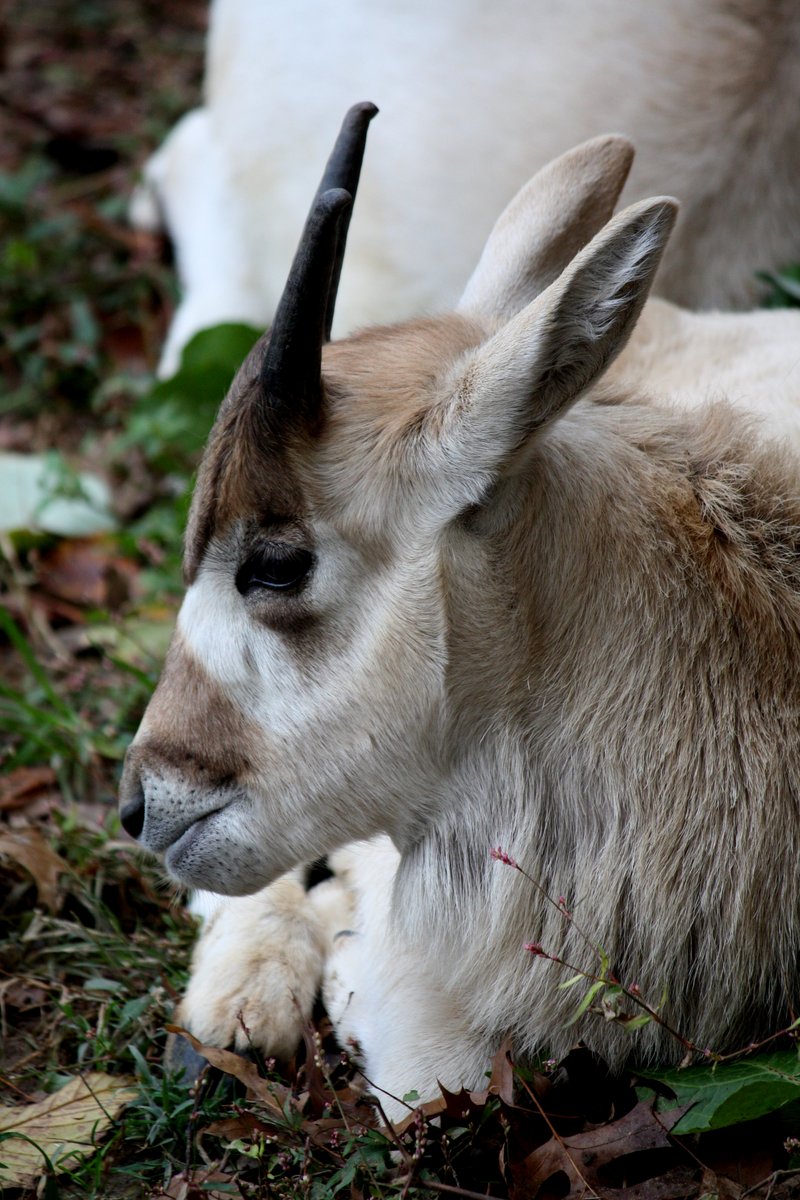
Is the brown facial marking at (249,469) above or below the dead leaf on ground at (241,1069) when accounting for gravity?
above

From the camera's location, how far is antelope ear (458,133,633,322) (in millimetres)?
3424

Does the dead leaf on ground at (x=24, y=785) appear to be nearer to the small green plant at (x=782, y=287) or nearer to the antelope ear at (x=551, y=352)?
the antelope ear at (x=551, y=352)

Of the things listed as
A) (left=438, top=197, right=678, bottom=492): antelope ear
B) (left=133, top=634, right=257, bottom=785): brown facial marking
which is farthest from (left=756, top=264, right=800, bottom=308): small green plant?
(left=133, top=634, right=257, bottom=785): brown facial marking

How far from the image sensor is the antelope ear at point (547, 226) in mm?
3424

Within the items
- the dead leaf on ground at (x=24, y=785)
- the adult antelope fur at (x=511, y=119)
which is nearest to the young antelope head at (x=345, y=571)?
the dead leaf on ground at (x=24, y=785)

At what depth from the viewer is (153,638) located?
194 inches

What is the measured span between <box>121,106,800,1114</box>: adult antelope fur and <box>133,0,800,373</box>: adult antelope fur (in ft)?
7.74

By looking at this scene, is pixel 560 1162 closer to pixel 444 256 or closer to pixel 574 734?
pixel 574 734

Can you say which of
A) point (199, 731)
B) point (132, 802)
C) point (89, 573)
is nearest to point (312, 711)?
point (199, 731)

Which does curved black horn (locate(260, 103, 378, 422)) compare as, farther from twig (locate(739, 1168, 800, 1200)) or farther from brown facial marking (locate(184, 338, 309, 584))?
twig (locate(739, 1168, 800, 1200))

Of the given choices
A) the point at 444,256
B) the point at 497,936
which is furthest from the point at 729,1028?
the point at 444,256

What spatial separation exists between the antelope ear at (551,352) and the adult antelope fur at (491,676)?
0.01 metres

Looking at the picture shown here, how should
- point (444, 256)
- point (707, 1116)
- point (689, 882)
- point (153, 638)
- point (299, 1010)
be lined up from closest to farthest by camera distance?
point (707, 1116)
point (689, 882)
point (299, 1010)
point (153, 638)
point (444, 256)

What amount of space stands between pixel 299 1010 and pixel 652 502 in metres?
1.50
